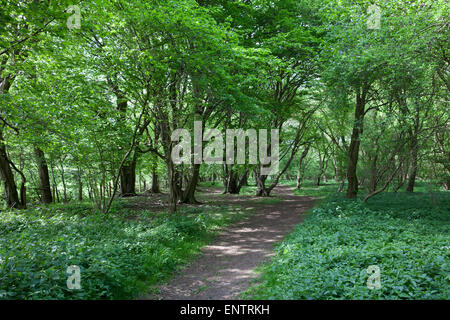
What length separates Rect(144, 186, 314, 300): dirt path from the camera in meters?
5.17

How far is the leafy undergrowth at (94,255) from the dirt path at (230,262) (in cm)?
43

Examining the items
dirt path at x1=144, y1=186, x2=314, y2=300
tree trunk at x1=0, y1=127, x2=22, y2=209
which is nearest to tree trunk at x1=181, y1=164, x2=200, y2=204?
dirt path at x1=144, y1=186, x2=314, y2=300

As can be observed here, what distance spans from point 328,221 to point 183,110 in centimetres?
666

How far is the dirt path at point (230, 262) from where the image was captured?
203 inches

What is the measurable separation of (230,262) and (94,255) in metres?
3.23

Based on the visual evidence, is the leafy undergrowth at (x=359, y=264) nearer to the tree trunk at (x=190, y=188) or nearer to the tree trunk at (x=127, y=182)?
the tree trunk at (x=190, y=188)

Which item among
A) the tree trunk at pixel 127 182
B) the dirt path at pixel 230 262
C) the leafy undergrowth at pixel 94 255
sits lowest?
the dirt path at pixel 230 262

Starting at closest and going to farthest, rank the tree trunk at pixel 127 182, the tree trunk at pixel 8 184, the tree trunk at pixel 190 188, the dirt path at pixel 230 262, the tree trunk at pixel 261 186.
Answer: the dirt path at pixel 230 262 → the tree trunk at pixel 8 184 → the tree trunk at pixel 190 188 → the tree trunk at pixel 127 182 → the tree trunk at pixel 261 186

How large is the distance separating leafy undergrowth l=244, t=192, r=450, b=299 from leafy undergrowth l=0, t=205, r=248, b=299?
7.50 feet

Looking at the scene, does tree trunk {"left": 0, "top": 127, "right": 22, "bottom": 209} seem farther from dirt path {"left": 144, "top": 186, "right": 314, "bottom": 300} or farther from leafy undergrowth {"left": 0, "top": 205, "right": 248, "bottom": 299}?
dirt path {"left": 144, "top": 186, "right": 314, "bottom": 300}

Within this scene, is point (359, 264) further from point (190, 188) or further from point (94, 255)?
point (190, 188)

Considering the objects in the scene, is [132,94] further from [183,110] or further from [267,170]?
[267,170]

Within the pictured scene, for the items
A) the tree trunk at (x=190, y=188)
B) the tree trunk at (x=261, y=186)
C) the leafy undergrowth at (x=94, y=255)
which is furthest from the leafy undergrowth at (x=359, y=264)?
the tree trunk at (x=261, y=186)
